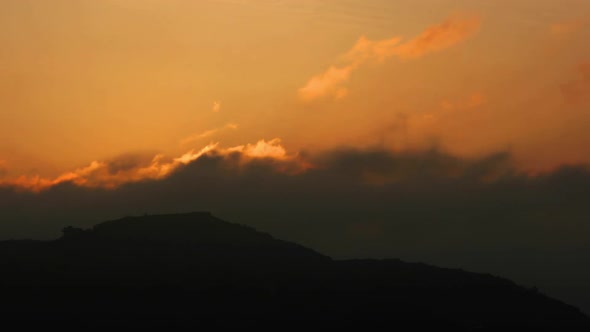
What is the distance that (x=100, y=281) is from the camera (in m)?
162

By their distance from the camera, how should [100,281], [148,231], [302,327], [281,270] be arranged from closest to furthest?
[302,327] → [100,281] → [281,270] → [148,231]

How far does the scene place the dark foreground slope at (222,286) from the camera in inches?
5940

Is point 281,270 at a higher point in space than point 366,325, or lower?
higher

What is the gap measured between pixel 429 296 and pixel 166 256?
56581 mm

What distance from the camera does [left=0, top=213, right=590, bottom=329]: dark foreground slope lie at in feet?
495

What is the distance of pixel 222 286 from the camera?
162500mm

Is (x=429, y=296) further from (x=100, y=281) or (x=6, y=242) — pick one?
(x=6, y=242)

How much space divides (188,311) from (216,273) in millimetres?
17497

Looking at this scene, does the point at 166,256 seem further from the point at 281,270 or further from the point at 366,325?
the point at 366,325

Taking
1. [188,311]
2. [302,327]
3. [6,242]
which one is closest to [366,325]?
[302,327]

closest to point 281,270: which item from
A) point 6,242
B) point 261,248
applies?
point 261,248

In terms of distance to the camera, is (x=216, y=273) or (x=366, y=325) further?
(x=216, y=273)

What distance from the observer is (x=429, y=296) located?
165375 millimetres

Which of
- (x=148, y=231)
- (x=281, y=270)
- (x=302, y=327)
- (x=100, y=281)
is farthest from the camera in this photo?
(x=148, y=231)
